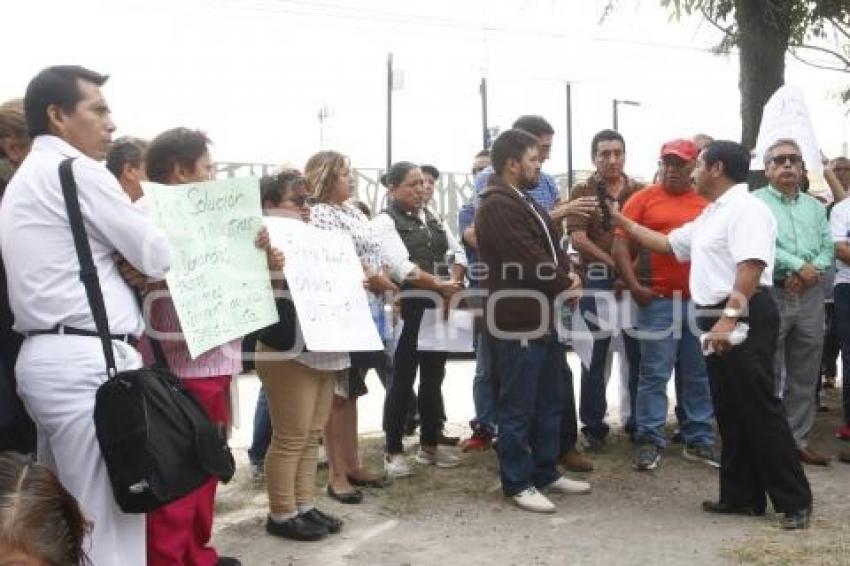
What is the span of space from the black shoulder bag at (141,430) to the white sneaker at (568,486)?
2.80 metres

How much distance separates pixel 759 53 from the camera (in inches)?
297

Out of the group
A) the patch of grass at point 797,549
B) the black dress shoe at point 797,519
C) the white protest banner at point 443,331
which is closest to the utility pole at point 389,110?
the white protest banner at point 443,331

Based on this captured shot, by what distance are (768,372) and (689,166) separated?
1.71m

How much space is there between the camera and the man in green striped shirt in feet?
18.0

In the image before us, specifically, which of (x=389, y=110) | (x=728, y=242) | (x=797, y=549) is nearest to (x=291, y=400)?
(x=728, y=242)

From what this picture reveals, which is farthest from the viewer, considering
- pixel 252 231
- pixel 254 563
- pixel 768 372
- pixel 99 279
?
pixel 768 372

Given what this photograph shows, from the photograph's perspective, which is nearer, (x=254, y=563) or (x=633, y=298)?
(x=254, y=563)

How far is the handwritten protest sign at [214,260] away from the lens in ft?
10.5

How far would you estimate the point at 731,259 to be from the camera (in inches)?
178

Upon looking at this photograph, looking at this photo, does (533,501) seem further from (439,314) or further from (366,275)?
(366,275)

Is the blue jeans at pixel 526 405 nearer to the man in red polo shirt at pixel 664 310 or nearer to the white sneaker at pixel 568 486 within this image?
the white sneaker at pixel 568 486

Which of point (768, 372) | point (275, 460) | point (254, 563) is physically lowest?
point (254, 563)

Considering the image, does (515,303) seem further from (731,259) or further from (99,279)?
(99,279)

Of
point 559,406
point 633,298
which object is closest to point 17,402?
point 559,406
